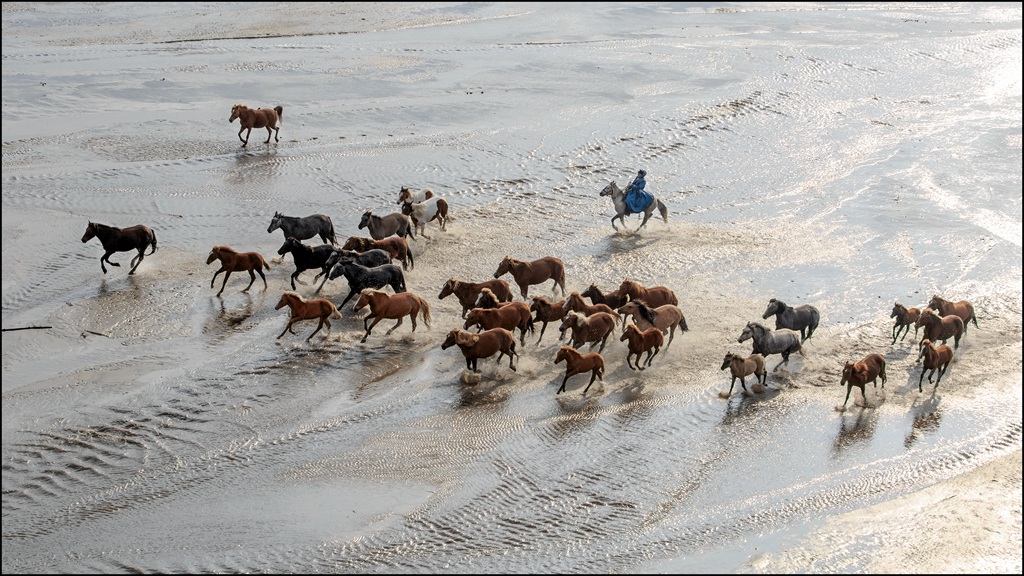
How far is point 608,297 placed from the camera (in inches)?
635

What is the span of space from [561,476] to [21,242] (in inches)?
424

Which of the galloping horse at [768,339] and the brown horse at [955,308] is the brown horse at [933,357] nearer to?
the brown horse at [955,308]

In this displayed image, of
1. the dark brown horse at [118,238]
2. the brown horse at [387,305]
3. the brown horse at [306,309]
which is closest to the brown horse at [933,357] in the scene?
the brown horse at [387,305]

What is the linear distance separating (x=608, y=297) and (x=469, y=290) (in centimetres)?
209

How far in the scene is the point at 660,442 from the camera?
13.1 m

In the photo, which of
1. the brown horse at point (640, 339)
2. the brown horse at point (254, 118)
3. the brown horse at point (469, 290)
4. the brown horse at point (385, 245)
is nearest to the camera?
the brown horse at point (640, 339)

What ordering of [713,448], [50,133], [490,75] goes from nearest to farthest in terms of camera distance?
[713,448]
[50,133]
[490,75]

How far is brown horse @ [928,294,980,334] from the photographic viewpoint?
16.3 meters

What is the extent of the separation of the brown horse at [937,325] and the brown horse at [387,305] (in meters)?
7.32

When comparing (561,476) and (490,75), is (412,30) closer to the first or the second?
(490,75)

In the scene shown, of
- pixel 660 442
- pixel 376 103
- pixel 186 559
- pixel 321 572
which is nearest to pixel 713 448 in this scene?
pixel 660 442

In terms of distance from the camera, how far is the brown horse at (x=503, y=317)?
48.5ft

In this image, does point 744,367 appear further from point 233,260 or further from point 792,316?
point 233,260

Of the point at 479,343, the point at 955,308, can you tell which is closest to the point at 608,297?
the point at 479,343
